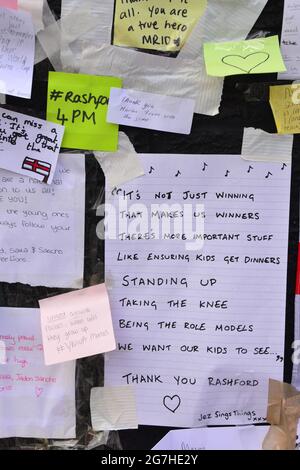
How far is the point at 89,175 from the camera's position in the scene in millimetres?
1270

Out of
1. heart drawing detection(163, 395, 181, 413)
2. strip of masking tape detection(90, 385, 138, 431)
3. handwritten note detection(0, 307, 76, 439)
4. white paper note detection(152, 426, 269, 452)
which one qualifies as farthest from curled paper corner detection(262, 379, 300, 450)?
handwritten note detection(0, 307, 76, 439)

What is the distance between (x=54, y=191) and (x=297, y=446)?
939 mm

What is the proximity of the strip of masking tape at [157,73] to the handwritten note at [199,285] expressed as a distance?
0.49ft

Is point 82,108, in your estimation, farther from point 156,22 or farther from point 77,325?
point 77,325

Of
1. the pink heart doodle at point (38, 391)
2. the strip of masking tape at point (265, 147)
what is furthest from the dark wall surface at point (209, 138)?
the pink heart doodle at point (38, 391)

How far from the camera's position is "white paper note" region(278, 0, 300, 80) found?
46.0 inches

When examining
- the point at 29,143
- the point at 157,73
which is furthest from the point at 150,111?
the point at 29,143

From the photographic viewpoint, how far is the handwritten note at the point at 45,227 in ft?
4.16

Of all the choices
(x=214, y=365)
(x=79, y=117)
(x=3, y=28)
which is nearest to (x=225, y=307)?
(x=214, y=365)

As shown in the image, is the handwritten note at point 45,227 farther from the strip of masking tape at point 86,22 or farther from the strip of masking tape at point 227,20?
the strip of masking tape at point 227,20

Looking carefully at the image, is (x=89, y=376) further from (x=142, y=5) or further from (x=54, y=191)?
(x=142, y=5)

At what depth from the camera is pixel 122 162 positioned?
49.5 inches

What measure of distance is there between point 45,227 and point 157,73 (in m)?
0.48

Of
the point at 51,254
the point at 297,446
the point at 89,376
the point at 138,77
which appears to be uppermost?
the point at 138,77
